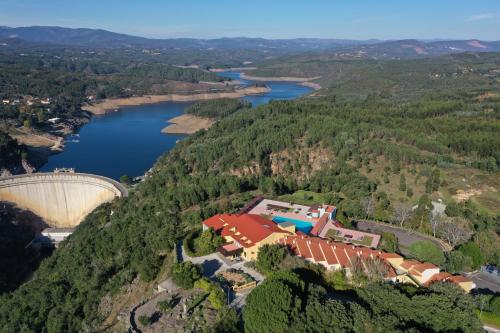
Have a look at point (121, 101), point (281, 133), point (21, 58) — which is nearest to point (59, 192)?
point (281, 133)

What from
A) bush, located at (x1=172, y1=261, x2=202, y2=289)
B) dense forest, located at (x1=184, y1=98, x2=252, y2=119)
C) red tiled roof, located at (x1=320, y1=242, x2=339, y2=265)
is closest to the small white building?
bush, located at (x1=172, y1=261, x2=202, y2=289)

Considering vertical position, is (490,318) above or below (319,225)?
below

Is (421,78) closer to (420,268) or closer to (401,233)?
(401,233)

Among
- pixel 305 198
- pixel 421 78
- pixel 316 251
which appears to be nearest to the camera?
pixel 316 251

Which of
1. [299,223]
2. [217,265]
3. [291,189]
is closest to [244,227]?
[217,265]

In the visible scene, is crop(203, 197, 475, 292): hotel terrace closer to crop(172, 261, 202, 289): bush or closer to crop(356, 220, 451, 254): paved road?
crop(172, 261, 202, 289): bush

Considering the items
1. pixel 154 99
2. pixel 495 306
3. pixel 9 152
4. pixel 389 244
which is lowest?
pixel 154 99

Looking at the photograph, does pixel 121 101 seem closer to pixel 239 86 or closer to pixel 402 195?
pixel 239 86
